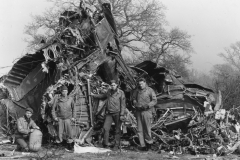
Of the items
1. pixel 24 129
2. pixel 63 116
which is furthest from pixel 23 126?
pixel 63 116

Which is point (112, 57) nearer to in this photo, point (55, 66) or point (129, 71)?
point (129, 71)

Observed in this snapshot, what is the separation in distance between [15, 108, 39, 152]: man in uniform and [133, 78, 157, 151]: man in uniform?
9.02ft

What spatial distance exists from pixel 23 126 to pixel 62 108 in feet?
3.80

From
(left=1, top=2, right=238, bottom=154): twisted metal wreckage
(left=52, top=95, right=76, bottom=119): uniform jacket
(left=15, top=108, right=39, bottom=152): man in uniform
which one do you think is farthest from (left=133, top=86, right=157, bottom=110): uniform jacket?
(left=15, top=108, right=39, bottom=152): man in uniform

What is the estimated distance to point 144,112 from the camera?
8.81m

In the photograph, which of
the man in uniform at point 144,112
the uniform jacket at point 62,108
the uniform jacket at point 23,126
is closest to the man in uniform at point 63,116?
the uniform jacket at point 62,108

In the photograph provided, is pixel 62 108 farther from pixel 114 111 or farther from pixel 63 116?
pixel 114 111

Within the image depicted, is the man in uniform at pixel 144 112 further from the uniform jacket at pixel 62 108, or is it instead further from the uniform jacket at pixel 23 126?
the uniform jacket at pixel 23 126

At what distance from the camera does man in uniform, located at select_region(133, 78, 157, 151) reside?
344 inches

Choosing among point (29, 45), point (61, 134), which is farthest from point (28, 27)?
point (61, 134)

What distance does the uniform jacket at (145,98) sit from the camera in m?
8.77

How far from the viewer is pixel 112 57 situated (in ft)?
34.9

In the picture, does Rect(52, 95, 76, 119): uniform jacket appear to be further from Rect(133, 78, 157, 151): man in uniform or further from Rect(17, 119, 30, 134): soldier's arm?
Rect(133, 78, 157, 151): man in uniform

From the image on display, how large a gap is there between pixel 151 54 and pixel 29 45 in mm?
11598
